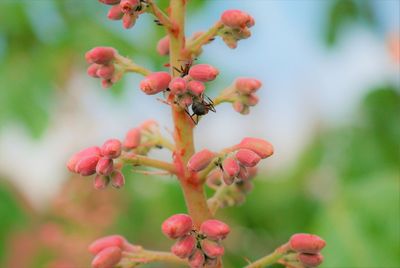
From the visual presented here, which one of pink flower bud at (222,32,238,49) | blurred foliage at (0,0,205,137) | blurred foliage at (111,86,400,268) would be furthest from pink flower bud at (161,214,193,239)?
blurred foliage at (0,0,205,137)

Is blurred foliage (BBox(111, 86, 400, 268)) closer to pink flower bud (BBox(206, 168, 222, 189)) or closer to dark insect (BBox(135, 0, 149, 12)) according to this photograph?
pink flower bud (BBox(206, 168, 222, 189))

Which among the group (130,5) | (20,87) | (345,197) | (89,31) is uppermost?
(89,31)

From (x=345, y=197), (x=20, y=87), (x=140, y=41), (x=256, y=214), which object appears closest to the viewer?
(x=345, y=197)

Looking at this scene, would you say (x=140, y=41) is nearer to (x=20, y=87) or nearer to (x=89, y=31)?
(x=89, y=31)

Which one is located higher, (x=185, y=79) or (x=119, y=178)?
(x=185, y=79)

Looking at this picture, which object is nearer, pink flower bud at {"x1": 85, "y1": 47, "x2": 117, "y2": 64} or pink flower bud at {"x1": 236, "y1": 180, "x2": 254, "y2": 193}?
pink flower bud at {"x1": 85, "y1": 47, "x2": 117, "y2": 64}

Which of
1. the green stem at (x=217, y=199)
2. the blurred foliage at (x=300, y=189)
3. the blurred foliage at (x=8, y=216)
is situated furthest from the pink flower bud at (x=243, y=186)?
the blurred foliage at (x=8, y=216)

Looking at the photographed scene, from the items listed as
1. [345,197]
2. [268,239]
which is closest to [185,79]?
[345,197]
